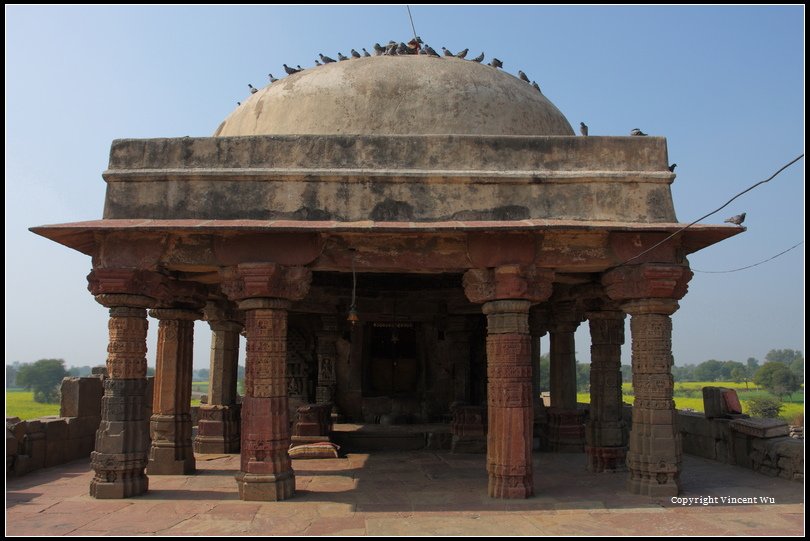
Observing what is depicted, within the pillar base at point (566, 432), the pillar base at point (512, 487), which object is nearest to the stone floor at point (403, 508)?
the pillar base at point (512, 487)

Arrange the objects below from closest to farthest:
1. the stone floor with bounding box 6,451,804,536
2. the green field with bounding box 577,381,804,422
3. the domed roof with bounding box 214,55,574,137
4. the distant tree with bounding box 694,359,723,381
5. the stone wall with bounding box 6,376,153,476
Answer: the stone floor with bounding box 6,451,804,536, the domed roof with bounding box 214,55,574,137, the stone wall with bounding box 6,376,153,476, the green field with bounding box 577,381,804,422, the distant tree with bounding box 694,359,723,381

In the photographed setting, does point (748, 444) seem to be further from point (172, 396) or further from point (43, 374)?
point (43, 374)

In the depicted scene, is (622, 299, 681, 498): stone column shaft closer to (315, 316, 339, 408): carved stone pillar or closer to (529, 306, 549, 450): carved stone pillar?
(529, 306, 549, 450): carved stone pillar

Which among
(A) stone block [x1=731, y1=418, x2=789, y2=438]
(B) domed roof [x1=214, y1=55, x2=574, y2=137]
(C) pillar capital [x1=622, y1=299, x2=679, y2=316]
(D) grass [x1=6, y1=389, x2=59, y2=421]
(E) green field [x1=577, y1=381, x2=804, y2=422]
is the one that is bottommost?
(D) grass [x1=6, y1=389, x2=59, y2=421]

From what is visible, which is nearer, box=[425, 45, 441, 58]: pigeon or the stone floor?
the stone floor

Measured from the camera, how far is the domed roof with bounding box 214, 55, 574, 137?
31.0 ft

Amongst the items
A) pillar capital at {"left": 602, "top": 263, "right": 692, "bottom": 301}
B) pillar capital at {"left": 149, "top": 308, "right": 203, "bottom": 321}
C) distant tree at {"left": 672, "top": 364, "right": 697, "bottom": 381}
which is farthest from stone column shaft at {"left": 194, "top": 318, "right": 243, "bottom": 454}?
distant tree at {"left": 672, "top": 364, "right": 697, "bottom": 381}

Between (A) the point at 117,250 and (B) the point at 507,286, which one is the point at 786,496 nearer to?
(B) the point at 507,286

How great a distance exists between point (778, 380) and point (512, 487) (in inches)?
2149

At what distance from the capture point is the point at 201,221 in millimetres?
7945

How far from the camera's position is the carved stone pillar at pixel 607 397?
9.77 meters

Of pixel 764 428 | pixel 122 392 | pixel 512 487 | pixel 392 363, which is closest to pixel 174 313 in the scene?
pixel 122 392

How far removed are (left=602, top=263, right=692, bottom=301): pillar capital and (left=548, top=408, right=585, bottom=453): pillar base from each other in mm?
4632

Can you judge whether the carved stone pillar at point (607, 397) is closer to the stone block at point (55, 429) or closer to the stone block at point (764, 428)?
the stone block at point (764, 428)
